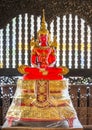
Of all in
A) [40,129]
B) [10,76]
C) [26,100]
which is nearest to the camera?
[40,129]

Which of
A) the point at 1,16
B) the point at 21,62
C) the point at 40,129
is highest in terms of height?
the point at 1,16

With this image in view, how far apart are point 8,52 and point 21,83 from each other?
92.7 inches

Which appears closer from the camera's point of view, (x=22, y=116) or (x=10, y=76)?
(x=22, y=116)

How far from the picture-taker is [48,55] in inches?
188

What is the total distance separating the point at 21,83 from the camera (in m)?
4.68

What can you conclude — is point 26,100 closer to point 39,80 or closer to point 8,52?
point 39,80

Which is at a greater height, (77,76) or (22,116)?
(77,76)

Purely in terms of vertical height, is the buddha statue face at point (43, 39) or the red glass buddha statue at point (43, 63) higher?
the buddha statue face at point (43, 39)

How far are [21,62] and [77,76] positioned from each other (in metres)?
1.13

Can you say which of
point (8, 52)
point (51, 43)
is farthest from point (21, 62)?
point (51, 43)

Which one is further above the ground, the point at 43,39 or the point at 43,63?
the point at 43,39

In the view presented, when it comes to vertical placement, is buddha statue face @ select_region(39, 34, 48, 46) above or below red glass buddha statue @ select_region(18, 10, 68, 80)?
above

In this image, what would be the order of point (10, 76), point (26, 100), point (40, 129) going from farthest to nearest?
1. point (10, 76)
2. point (26, 100)
3. point (40, 129)

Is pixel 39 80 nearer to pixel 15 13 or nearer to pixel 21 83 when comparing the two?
pixel 21 83
